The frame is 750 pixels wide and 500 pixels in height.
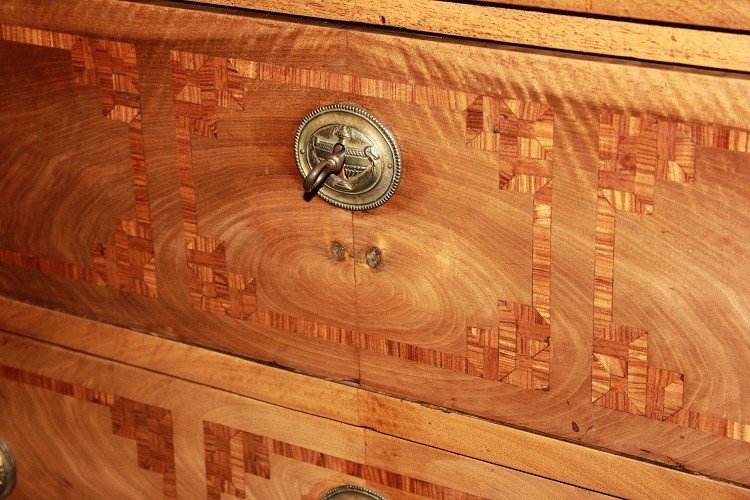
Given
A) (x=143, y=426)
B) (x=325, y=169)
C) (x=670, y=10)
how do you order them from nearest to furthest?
1. (x=670, y=10)
2. (x=325, y=169)
3. (x=143, y=426)

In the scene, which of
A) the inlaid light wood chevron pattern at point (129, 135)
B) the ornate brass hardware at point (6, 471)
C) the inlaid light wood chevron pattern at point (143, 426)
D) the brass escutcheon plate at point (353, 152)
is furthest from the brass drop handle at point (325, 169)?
the ornate brass hardware at point (6, 471)

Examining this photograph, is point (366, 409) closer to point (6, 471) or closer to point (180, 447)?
point (180, 447)

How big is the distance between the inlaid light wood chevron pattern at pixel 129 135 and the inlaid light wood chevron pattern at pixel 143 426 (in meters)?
0.10

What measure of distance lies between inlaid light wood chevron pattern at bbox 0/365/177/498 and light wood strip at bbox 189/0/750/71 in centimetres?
34

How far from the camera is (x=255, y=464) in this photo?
2.99 ft

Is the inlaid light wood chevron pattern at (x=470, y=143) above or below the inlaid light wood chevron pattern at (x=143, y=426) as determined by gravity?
above

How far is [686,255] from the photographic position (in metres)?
0.69

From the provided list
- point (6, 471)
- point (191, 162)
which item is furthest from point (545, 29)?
point (6, 471)

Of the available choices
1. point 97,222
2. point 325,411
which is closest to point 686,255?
point 325,411

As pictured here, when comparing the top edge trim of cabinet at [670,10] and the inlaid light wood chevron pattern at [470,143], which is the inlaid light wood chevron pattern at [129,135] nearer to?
the inlaid light wood chevron pattern at [470,143]

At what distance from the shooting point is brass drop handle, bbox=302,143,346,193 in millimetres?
720

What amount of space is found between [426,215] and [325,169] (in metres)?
0.07

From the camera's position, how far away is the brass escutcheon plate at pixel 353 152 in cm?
74

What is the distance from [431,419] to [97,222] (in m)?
0.27
